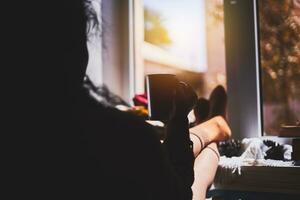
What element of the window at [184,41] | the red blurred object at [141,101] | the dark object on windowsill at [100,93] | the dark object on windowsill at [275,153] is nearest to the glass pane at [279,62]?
the window at [184,41]

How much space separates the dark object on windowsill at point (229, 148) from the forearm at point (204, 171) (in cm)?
22

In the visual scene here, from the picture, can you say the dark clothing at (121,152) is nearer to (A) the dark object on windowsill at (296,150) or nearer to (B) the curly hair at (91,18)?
(B) the curly hair at (91,18)

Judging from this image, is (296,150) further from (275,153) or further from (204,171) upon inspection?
(204,171)

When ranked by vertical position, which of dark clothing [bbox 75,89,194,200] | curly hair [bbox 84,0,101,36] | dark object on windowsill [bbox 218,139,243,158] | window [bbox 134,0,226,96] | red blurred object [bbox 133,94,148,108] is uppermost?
window [bbox 134,0,226,96]

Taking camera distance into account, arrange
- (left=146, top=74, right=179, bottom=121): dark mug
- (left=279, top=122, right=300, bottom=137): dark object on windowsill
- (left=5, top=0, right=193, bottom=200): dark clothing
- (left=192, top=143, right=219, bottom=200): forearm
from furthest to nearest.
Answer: (left=146, top=74, right=179, bottom=121): dark mug
(left=279, top=122, right=300, bottom=137): dark object on windowsill
(left=192, top=143, right=219, bottom=200): forearm
(left=5, top=0, right=193, bottom=200): dark clothing

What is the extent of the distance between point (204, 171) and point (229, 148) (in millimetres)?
451

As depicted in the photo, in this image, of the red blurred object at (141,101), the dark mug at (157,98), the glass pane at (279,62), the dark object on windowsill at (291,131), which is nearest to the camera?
the dark object on windowsill at (291,131)

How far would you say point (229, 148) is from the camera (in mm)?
1374

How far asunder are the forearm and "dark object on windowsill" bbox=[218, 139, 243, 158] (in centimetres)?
22

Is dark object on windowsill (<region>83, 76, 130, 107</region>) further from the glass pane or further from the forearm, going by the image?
the glass pane

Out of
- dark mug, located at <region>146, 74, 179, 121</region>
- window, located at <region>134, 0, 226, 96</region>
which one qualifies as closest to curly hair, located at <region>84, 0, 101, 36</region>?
dark mug, located at <region>146, 74, 179, 121</region>

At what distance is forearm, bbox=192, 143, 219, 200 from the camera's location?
860 mm

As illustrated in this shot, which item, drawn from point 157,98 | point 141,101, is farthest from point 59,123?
point 141,101

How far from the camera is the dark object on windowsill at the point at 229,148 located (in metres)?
1.35
